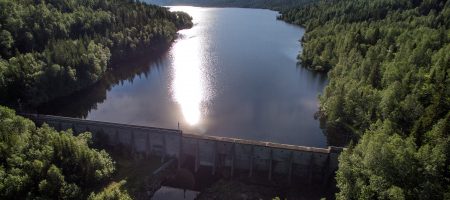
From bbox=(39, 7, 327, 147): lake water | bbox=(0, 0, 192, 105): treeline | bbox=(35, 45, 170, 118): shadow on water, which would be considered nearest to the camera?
bbox=(39, 7, 327, 147): lake water

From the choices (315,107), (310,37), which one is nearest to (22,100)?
(315,107)

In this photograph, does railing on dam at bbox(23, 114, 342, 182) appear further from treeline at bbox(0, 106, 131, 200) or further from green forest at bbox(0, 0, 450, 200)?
treeline at bbox(0, 106, 131, 200)

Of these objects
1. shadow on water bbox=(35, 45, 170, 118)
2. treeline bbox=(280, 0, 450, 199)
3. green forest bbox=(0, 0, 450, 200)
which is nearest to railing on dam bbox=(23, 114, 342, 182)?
green forest bbox=(0, 0, 450, 200)

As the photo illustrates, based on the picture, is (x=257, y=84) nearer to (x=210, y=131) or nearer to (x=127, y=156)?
(x=210, y=131)

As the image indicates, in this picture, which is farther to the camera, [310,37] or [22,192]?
[310,37]

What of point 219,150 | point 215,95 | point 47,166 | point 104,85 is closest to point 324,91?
point 215,95

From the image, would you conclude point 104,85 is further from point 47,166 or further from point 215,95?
point 47,166
